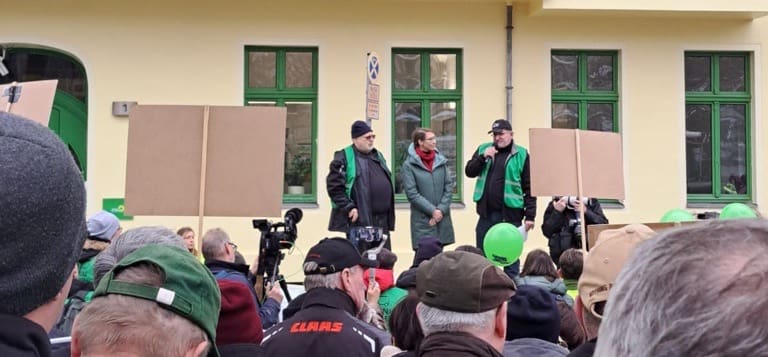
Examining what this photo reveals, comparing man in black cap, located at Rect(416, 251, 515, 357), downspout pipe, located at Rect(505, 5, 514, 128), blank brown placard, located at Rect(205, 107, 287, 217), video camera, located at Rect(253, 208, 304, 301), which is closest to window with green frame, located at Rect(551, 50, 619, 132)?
downspout pipe, located at Rect(505, 5, 514, 128)

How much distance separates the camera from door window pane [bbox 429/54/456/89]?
12.0 m

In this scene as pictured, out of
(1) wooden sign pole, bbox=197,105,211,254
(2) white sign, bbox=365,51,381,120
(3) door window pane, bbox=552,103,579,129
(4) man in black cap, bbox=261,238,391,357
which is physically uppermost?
(3) door window pane, bbox=552,103,579,129

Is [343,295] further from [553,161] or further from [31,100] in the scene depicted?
[553,161]

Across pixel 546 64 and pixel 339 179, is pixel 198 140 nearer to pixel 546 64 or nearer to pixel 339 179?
pixel 339 179

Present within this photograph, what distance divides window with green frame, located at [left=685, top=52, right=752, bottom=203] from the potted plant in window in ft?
17.4

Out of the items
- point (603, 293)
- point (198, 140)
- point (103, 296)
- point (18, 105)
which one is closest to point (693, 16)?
point (198, 140)

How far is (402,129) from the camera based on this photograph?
1195 cm

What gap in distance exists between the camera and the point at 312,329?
3.60 meters

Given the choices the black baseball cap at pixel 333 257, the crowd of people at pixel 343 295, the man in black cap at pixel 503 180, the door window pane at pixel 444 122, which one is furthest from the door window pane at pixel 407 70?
the black baseball cap at pixel 333 257

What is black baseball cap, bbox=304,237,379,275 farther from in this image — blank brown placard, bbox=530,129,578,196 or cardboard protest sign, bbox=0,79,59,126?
blank brown placard, bbox=530,129,578,196

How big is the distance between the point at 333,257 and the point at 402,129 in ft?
26.2

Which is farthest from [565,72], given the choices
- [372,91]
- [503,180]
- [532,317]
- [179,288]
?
[179,288]

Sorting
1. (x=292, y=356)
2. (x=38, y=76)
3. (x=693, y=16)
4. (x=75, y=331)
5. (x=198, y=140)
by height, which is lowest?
(x=292, y=356)

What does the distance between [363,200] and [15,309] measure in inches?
298
